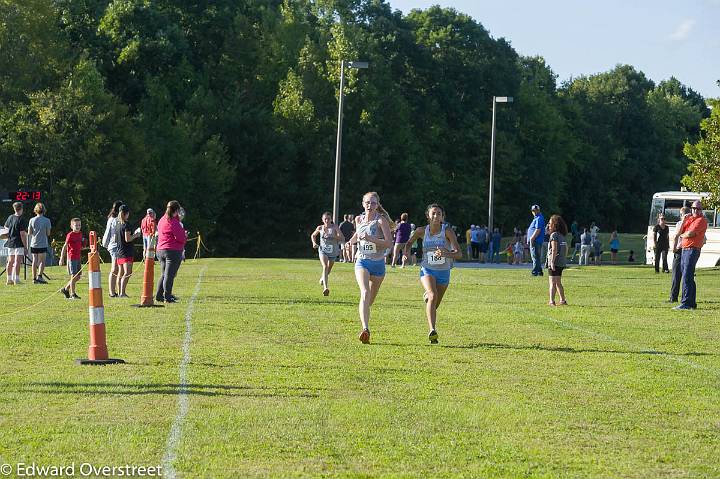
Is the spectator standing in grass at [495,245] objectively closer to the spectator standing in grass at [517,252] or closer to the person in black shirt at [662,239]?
the spectator standing in grass at [517,252]

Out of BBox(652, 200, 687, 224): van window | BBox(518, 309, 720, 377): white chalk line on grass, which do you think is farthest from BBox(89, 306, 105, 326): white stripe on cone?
BBox(652, 200, 687, 224): van window

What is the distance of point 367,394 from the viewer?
10.5 m

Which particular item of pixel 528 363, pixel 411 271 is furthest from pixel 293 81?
pixel 528 363

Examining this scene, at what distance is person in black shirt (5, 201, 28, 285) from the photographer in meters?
28.0

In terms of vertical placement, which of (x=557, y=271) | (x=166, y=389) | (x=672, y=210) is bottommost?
(x=166, y=389)

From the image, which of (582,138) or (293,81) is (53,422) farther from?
(582,138)

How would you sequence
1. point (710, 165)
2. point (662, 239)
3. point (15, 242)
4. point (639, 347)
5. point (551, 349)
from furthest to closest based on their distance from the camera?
1. point (710, 165)
2. point (662, 239)
3. point (15, 242)
4. point (639, 347)
5. point (551, 349)

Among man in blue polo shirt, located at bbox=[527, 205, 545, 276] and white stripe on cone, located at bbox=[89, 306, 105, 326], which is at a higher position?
man in blue polo shirt, located at bbox=[527, 205, 545, 276]

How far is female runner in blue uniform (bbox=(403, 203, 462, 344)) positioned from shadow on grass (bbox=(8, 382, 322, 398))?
4854mm

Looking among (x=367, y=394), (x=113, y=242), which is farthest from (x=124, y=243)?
(x=367, y=394)

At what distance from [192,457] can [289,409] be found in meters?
2.07

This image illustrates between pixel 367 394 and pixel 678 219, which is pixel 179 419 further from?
pixel 678 219

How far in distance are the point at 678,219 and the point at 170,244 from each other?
36.8 meters

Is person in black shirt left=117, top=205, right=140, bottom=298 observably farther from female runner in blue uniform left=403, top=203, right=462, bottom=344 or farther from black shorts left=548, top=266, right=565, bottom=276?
female runner in blue uniform left=403, top=203, right=462, bottom=344
